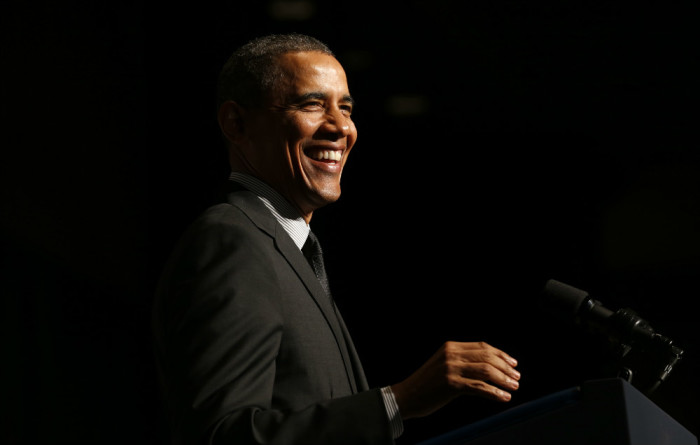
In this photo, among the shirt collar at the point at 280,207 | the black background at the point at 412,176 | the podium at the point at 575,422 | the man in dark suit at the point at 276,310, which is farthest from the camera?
the black background at the point at 412,176

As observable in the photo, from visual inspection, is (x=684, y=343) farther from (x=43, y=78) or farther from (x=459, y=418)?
(x=43, y=78)

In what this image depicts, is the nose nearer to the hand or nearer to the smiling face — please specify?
the smiling face

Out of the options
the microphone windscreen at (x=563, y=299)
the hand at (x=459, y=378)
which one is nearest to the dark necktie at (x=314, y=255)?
the microphone windscreen at (x=563, y=299)

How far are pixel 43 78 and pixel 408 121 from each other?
1474 millimetres

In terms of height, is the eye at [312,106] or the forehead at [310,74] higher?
the forehead at [310,74]

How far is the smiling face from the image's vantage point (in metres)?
1.62

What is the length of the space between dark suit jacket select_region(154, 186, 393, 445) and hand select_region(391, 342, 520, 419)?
0.16 ft

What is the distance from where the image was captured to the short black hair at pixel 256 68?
66.4 inches

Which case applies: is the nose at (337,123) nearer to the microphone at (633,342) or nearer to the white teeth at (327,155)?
the white teeth at (327,155)

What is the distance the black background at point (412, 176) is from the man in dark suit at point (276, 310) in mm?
1531

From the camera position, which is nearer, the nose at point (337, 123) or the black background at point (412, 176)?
the nose at point (337, 123)

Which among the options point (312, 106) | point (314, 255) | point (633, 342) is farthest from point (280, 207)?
point (633, 342)

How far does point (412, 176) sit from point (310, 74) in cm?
200

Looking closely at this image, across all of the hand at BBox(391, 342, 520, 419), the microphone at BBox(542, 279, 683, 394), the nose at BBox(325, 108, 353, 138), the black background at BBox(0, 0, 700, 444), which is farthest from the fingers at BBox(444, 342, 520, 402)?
the black background at BBox(0, 0, 700, 444)
